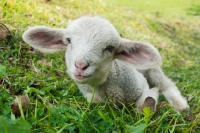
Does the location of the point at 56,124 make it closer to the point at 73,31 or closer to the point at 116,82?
the point at 73,31

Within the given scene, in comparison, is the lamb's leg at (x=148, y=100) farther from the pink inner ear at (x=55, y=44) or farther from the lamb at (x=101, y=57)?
the pink inner ear at (x=55, y=44)

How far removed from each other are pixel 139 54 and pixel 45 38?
2.96 feet

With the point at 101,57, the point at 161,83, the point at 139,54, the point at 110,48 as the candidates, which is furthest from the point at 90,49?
the point at 161,83

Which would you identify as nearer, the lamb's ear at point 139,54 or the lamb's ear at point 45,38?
the lamb's ear at point 139,54

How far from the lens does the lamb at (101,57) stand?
272cm

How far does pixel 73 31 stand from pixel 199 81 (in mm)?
2937

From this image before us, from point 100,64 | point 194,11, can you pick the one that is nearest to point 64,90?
point 100,64

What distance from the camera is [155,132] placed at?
235 centimetres

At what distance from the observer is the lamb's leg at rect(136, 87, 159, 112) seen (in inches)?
109

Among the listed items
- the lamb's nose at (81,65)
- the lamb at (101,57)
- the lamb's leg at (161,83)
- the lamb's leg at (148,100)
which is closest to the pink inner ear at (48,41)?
the lamb at (101,57)

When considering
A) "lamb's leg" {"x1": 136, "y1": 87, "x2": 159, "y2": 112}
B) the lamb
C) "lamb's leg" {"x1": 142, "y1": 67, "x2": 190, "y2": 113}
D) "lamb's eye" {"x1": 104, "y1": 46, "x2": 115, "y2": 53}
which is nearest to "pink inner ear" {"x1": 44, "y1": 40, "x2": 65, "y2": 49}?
the lamb

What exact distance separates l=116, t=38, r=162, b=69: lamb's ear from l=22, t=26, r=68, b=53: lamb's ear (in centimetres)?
54

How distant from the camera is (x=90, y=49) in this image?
2717 millimetres

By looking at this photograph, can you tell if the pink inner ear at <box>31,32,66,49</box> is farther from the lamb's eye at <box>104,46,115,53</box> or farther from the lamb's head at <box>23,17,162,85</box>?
the lamb's eye at <box>104,46,115,53</box>
